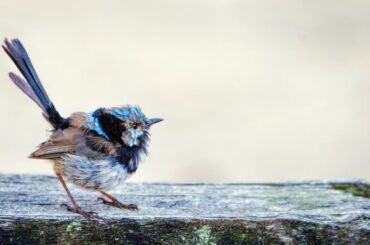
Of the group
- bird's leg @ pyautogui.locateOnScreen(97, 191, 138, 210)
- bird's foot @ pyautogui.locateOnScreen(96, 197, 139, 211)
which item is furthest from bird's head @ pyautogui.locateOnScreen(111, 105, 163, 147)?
bird's foot @ pyautogui.locateOnScreen(96, 197, 139, 211)

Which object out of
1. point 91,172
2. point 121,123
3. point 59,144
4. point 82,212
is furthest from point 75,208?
point 121,123

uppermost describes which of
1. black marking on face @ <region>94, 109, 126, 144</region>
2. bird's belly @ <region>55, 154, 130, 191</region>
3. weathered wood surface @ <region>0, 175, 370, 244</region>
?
black marking on face @ <region>94, 109, 126, 144</region>

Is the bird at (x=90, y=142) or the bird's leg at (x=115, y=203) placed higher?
the bird at (x=90, y=142)

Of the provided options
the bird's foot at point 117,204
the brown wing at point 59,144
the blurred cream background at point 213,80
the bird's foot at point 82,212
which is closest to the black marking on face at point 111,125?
the brown wing at point 59,144

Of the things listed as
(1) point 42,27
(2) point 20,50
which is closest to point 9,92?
(1) point 42,27

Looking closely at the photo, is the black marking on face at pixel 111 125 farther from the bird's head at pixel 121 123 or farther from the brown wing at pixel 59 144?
the brown wing at pixel 59 144

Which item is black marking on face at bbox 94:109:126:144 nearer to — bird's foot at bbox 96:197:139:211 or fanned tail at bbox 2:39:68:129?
fanned tail at bbox 2:39:68:129

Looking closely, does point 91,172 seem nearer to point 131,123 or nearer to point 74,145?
point 74,145
